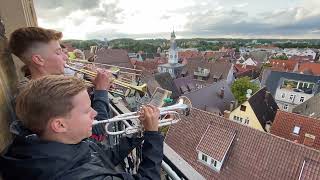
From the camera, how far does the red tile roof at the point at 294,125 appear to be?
1266 centimetres

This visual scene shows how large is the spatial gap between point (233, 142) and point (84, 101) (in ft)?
27.4

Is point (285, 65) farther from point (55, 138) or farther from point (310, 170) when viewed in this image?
point (55, 138)

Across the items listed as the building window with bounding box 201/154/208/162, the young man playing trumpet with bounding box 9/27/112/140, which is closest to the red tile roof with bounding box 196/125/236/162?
the building window with bounding box 201/154/208/162

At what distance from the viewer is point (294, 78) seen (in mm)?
23688

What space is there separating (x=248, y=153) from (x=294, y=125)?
5955 mm

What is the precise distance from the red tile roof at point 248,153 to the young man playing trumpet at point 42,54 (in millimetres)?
6081

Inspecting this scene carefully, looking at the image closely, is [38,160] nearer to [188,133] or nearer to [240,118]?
[188,133]

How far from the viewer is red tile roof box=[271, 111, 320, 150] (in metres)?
12.7

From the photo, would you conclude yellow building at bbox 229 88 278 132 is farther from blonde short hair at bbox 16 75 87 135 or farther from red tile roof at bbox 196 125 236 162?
blonde short hair at bbox 16 75 87 135

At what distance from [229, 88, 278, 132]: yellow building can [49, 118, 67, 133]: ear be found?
14.6 metres

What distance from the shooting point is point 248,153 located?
8.71 m

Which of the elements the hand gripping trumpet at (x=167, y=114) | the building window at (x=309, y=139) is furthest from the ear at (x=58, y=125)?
the building window at (x=309, y=139)

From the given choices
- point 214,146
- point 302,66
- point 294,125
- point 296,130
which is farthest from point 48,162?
point 302,66

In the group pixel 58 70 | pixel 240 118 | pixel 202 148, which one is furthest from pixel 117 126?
pixel 240 118
